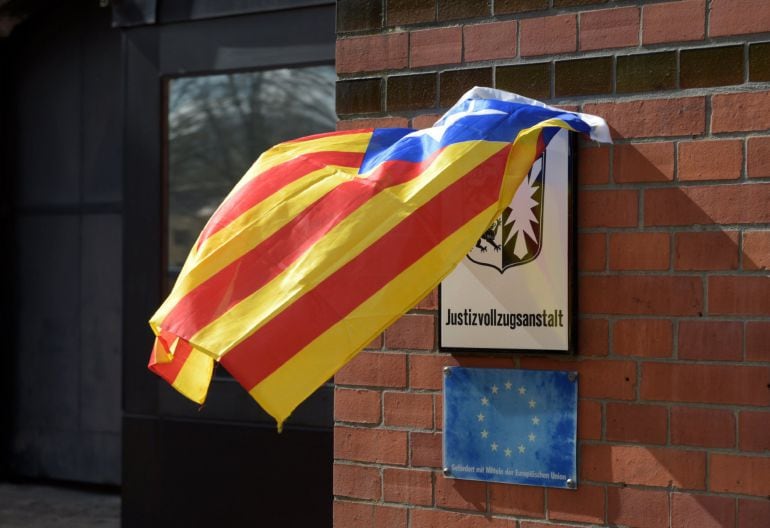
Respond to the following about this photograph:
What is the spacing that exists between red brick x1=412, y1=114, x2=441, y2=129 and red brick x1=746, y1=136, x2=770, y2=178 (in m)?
0.98

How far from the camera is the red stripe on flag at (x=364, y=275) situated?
107 inches

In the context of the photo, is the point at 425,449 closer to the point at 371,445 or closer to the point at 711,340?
the point at 371,445

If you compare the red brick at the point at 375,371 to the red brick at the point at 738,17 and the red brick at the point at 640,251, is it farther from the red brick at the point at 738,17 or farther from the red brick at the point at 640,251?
the red brick at the point at 738,17

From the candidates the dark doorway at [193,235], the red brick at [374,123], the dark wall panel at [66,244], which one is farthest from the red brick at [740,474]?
the dark wall panel at [66,244]

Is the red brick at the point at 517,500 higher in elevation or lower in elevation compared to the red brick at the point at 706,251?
lower

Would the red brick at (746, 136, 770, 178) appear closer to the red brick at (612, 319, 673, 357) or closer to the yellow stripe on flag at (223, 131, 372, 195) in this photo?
the red brick at (612, 319, 673, 357)

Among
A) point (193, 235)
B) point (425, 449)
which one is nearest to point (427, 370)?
point (425, 449)

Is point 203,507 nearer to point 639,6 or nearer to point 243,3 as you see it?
point 243,3

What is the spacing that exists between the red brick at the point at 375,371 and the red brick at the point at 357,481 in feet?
0.93

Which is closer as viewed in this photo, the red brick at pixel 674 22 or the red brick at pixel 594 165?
the red brick at pixel 674 22

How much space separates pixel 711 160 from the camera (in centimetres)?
325

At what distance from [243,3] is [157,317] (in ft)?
11.2

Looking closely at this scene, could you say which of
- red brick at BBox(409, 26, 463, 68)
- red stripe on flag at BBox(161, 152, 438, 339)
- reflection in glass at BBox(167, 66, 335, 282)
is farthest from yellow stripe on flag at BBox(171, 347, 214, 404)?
reflection in glass at BBox(167, 66, 335, 282)

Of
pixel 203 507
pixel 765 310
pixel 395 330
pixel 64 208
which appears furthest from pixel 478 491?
pixel 64 208
